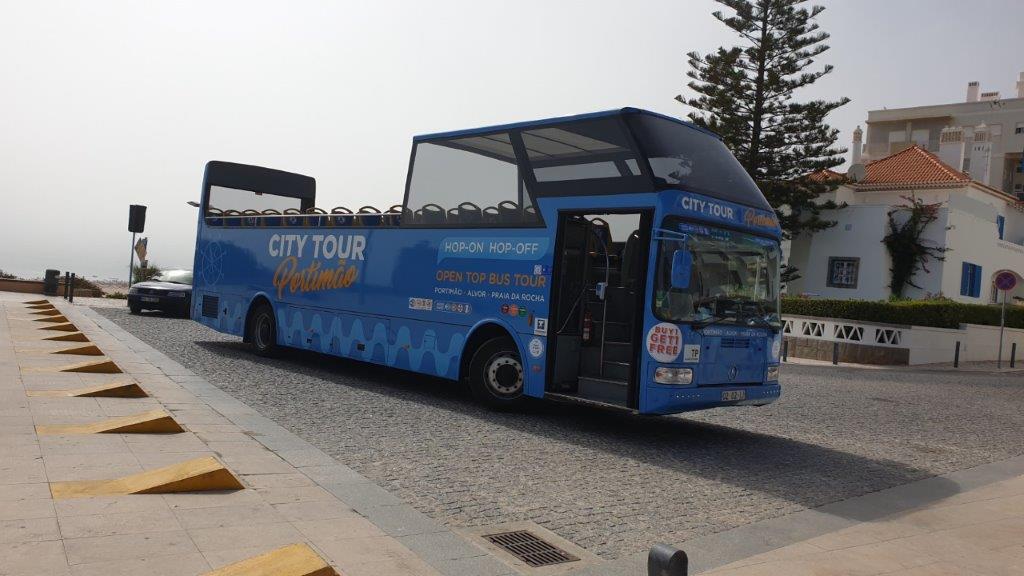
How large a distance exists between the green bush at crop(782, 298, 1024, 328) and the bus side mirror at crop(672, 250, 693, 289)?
1922 centimetres

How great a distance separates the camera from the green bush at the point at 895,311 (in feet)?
81.6

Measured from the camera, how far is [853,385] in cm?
1734

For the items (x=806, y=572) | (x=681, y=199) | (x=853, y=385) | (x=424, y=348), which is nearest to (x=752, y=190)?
(x=681, y=199)

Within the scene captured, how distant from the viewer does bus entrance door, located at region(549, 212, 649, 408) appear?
884 centimetres

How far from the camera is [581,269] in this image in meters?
9.21

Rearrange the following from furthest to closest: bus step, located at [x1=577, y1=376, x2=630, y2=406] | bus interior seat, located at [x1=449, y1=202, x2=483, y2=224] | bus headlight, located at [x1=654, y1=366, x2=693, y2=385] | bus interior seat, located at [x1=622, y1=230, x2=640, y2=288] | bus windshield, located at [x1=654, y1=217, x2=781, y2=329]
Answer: bus interior seat, located at [x1=449, y1=202, x2=483, y2=224]
bus interior seat, located at [x1=622, y1=230, x2=640, y2=288]
bus step, located at [x1=577, y1=376, x2=630, y2=406]
bus windshield, located at [x1=654, y1=217, x2=781, y2=329]
bus headlight, located at [x1=654, y1=366, x2=693, y2=385]

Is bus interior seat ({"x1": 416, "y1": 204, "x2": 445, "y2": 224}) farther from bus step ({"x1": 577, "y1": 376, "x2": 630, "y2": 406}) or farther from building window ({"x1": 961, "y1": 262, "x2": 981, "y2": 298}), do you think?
building window ({"x1": 961, "y1": 262, "x2": 981, "y2": 298})

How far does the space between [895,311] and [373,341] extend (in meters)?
18.8

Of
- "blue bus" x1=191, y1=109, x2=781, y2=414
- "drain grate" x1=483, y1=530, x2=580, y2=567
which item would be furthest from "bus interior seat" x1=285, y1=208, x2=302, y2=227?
"drain grate" x1=483, y1=530, x2=580, y2=567

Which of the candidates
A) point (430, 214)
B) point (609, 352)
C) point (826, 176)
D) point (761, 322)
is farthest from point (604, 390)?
point (826, 176)

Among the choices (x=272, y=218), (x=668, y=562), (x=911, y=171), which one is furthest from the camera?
(x=911, y=171)

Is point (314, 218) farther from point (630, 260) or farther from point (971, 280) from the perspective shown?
point (971, 280)

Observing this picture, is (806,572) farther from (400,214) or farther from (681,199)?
(400,214)

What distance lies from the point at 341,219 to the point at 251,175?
174 inches
